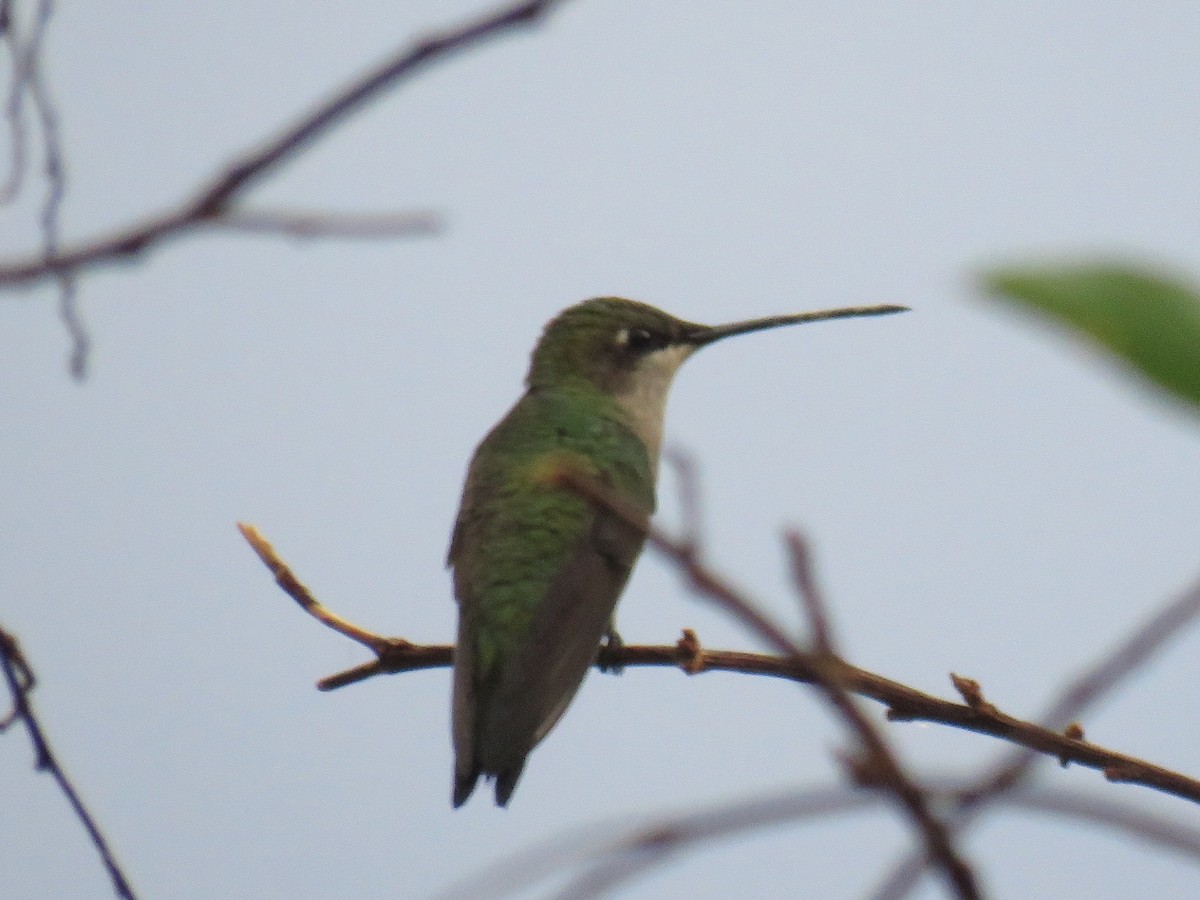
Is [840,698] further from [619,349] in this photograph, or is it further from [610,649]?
[619,349]

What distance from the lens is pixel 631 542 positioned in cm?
554

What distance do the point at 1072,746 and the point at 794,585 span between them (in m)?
2.11

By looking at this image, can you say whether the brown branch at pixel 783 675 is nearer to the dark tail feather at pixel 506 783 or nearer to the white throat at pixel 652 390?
the dark tail feather at pixel 506 783

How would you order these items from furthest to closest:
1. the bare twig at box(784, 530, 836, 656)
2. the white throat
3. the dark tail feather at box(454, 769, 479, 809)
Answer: the white throat, the dark tail feather at box(454, 769, 479, 809), the bare twig at box(784, 530, 836, 656)

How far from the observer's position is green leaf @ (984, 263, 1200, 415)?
626 millimetres

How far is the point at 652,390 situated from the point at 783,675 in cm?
384

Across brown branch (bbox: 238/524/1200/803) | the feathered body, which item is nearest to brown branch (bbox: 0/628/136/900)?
brown branch (bbox: 238/524/1200/803)

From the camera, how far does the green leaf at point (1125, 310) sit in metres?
0.63

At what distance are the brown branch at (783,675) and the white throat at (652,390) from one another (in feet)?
6.22

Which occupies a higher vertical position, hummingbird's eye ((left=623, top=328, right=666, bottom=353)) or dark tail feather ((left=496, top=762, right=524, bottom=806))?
hummingbird's eye ((left=623, top=328, right=666, bottom=353))

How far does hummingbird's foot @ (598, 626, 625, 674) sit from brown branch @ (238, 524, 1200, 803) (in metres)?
0.12

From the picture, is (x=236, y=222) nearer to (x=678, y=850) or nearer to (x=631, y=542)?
(x=678, y=850)

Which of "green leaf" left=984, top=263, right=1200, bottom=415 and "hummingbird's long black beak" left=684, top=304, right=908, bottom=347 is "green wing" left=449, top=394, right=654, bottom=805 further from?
"green leaf" left=984, top=263, right=1200, bottom=415

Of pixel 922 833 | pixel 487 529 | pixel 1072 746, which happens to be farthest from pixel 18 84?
pixel 487 529
